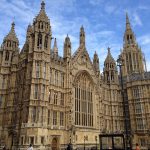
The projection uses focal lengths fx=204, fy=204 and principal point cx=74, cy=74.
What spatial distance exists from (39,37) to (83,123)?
2408cm

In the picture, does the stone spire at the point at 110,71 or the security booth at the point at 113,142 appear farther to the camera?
the stone spire at the point at 110,71

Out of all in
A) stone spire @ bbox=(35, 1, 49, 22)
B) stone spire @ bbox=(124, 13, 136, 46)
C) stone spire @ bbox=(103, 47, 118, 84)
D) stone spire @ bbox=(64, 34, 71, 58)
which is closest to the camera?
stone spire @ bbox=(35, 1, 49, 22)

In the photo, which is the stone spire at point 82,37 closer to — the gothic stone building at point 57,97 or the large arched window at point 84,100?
the gothic stone building at point 57,97

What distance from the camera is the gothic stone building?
139 ft

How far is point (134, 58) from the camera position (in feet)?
296

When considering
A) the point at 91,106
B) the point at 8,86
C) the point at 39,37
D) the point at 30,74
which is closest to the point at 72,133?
the point at 91,106

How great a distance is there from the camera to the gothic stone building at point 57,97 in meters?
42.3

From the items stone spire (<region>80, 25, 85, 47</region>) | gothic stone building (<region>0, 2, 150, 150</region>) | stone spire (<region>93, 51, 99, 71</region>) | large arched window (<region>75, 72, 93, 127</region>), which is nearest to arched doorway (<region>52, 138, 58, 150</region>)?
gothic stone building (<region>0, 2, 150, 150</region>)

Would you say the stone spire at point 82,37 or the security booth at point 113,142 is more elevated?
the stone spire at point 82,37

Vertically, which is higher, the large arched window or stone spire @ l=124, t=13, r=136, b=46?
stone spire @ l=124, t=13, r=136, b=46

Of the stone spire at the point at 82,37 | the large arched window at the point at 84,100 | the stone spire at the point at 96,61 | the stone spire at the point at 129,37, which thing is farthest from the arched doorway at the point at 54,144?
the stone spire at the point at 129,37

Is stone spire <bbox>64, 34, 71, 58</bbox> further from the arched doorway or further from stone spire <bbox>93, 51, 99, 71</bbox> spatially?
the arched doorway

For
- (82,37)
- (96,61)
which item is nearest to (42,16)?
(82,37)

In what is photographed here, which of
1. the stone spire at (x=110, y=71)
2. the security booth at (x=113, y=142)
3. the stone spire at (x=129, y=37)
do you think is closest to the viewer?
the security booth at (x=113, y=142)
